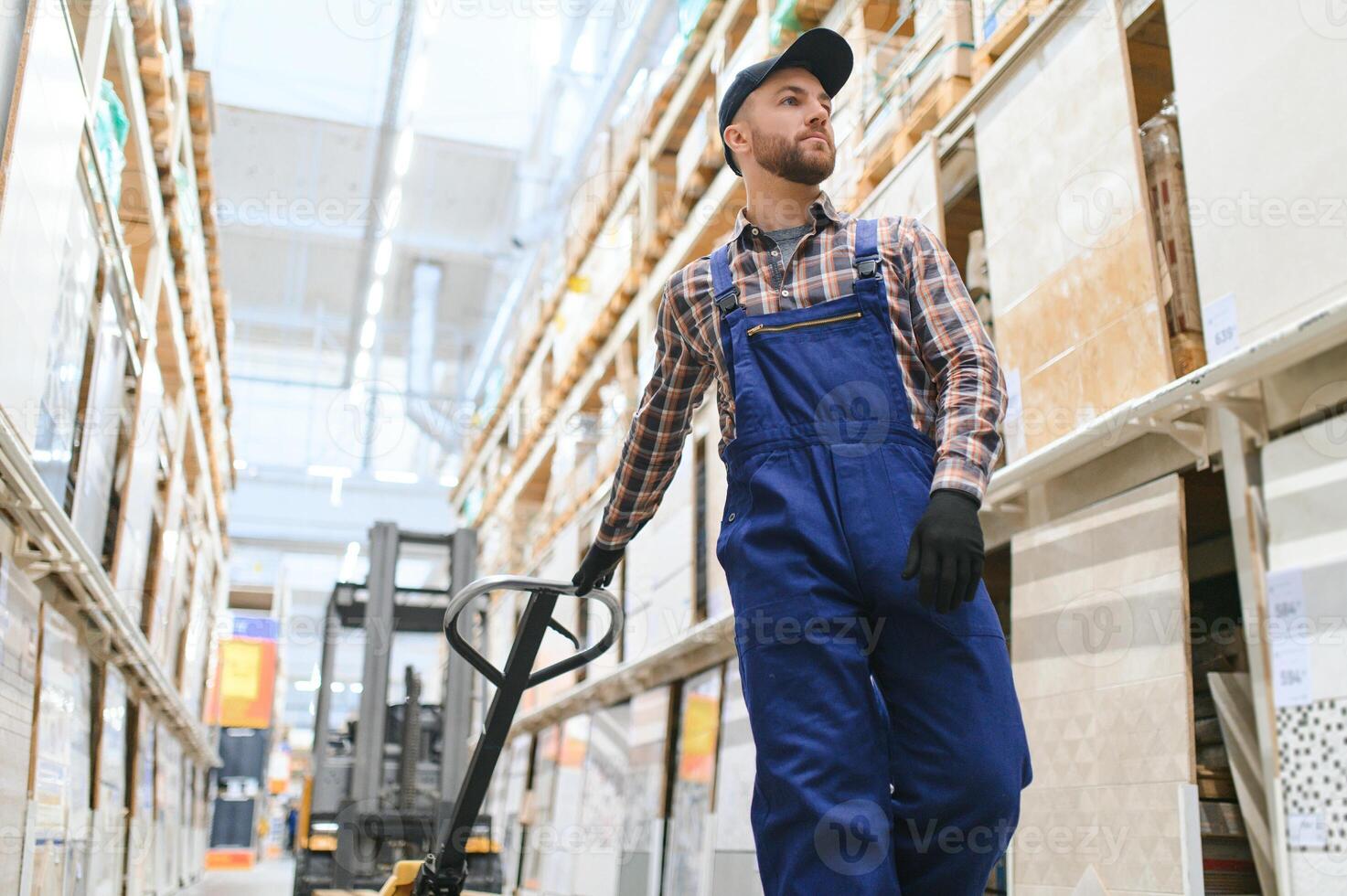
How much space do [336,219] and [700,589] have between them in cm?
1108

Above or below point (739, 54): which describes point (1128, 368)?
below

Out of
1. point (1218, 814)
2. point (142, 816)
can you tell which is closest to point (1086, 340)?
point (1218, 814)

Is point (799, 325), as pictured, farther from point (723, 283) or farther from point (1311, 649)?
point (1311, 649)

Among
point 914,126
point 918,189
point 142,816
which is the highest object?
point 914,126

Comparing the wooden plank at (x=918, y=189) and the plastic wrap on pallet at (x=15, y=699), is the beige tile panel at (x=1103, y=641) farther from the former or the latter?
the plastic wrap on pallet at (x=15, y=699)

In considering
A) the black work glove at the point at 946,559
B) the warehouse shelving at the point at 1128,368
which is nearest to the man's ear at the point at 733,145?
the black work glove at the point at 946,559

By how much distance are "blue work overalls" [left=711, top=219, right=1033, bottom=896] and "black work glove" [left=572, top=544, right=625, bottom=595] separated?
0.51 m

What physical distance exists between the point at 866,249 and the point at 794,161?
259mm

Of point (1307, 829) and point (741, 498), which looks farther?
point (1307, 829)

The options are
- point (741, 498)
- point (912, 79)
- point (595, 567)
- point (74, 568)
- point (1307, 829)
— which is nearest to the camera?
point (741, 498)

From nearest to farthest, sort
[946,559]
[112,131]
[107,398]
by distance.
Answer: [946,559]
[112,131]
[107,398]

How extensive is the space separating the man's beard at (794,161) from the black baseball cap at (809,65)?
8 centimetres

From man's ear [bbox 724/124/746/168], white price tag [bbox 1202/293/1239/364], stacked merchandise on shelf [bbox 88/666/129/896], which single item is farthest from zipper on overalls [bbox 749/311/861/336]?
stacked merchandise on shelf [bbox 88/666/129/896]

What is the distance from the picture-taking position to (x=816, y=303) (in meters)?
1.97
